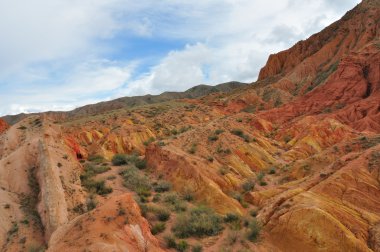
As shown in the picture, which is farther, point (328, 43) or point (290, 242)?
point (328, 43)

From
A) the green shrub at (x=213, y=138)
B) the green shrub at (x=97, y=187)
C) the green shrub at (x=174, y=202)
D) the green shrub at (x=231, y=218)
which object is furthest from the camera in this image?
the green shrub at (x=213, y=138)

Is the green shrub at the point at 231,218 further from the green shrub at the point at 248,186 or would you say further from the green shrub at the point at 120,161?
the green shrub at the point at 120,161

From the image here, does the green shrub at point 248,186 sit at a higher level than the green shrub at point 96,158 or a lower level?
lower

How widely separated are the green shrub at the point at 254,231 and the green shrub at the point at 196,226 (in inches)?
48.4

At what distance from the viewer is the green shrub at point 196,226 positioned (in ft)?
44.7

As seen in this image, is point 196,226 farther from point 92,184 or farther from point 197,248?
point 92,184

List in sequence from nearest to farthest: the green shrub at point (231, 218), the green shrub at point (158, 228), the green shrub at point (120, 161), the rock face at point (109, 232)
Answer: the rock face at point (109, 232)
the green shrub at point (158, 228)
the green shrub at point (231, 218)
the green shrub at point (120, 161)

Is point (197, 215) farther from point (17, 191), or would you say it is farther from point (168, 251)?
point (17, 191)

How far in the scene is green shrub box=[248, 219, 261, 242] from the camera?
13.1 m

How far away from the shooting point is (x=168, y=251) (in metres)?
12.1

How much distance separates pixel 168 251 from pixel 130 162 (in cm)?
1177

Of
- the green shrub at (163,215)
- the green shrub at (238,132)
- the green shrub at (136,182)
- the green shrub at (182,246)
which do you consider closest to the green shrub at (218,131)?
the green shrub at (238,132)

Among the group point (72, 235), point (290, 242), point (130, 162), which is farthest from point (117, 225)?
point (130, 162)

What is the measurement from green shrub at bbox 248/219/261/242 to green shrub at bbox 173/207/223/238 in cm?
123
